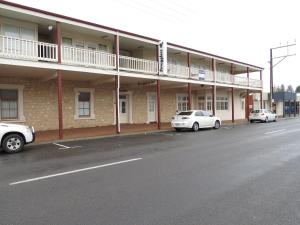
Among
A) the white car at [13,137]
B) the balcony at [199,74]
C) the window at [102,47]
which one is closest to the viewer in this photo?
the white car at [13,137]

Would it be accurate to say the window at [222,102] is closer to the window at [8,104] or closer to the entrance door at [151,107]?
the entrance door at [151,107]

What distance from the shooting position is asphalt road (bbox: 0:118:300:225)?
13.9 feet

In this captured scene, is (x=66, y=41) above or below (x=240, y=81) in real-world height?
above

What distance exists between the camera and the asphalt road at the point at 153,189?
13.9 ft

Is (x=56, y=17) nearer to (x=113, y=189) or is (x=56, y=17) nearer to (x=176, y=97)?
(x=113, y=189)

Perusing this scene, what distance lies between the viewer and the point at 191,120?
63.3ft

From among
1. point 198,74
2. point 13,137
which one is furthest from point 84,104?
point 198,74

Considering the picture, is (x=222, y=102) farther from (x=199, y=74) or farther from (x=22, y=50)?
(x=22, y=50)

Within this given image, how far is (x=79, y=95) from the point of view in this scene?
20.3 m

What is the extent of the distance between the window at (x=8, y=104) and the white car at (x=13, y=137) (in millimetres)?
6748

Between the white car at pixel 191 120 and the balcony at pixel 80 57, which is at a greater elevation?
the balcony at pixel 80 57

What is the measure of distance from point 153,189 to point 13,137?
7.47 m

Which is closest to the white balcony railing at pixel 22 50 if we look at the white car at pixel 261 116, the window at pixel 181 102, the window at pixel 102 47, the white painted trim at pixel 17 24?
the white painted trim at pixel 17 24

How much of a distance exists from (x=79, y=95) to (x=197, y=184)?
15826 millimetres
